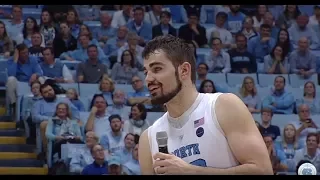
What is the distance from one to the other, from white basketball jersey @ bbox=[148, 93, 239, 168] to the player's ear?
5.1 inches

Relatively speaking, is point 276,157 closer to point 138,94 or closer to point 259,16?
point 138,94

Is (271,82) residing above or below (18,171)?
above

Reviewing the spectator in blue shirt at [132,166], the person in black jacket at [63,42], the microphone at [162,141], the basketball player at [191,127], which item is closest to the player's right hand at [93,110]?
the spectator in blue shirt at [132,166]

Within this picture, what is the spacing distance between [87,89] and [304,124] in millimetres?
2697

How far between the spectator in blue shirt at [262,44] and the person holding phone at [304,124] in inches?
49.6

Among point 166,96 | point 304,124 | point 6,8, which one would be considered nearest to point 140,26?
point 6,8

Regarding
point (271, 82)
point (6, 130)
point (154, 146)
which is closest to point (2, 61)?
point (6, 130)

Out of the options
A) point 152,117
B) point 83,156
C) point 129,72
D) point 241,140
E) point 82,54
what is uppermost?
point 82,54

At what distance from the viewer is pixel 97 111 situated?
9.03m

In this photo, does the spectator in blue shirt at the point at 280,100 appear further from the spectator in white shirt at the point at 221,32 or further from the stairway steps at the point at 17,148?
the stairway steps at the point at 17,148

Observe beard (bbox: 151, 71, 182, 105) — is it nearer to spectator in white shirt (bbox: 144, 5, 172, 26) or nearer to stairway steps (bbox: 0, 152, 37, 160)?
stairway steps (bbox: 0, 152, 37, 160)

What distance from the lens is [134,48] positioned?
10195 millimetres

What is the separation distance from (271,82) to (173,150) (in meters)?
6.62

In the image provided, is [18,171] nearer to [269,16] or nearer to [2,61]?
[2,61]
